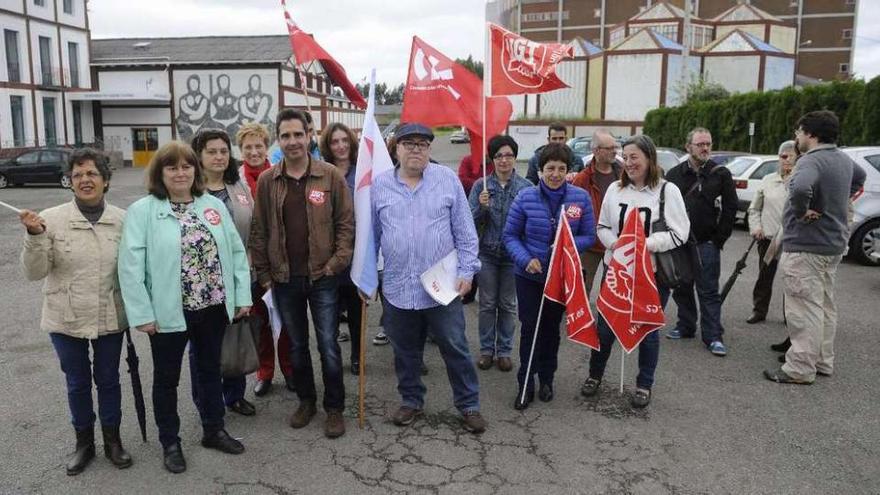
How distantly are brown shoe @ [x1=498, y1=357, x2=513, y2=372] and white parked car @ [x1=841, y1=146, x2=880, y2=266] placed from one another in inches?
277

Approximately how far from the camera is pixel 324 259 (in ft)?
14.0

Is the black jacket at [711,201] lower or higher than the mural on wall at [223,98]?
lower

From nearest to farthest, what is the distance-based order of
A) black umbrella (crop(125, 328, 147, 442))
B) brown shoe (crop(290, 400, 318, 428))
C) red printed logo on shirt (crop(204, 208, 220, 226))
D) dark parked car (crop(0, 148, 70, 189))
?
red printed logo on shirt (crop(204, 208, 220, 226))
black umbrella (crop(125, 328, 147, 442))
brown shoe (crop(290, 400, 318, 428))
dark parked car (crop(0, 148, 70, 189))

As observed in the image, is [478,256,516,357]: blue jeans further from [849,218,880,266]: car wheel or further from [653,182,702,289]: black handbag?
[849,218,880,266]: car wheel

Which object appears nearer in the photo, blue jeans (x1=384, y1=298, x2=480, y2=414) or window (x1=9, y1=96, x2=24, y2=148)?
blue jeans (x1=384, y1=298, x2=480, y2=414)

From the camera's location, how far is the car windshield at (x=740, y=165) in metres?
13.4

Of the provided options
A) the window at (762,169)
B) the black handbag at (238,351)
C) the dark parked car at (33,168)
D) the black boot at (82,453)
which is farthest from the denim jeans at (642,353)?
the dark parked car at (33,168)

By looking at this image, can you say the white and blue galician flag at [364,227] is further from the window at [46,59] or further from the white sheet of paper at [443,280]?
the window at [46,59]

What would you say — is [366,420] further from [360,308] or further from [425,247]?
[425,247]

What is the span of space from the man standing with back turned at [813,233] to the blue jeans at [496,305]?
2.09 metres

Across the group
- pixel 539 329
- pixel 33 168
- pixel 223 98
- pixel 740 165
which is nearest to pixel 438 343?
pixel 539 329

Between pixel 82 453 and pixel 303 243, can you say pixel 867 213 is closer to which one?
pixel 303 243

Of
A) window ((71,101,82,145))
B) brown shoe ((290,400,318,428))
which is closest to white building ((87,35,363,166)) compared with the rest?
window ((71,101,82,145))

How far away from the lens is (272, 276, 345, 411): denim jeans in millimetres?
4332
